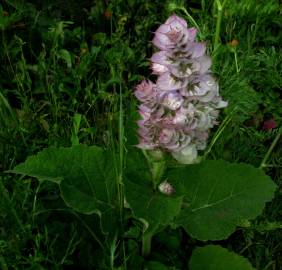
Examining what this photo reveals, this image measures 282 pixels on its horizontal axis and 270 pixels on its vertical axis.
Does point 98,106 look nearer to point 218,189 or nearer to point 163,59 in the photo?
point 218,189

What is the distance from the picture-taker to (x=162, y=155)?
177 cm

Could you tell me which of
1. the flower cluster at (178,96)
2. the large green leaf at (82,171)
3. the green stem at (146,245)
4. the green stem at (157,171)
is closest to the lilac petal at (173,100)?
the flower cluster at (178,96)

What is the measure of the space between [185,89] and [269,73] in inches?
46.5

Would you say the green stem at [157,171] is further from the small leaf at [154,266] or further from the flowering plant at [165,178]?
the small leaf at [154,266]

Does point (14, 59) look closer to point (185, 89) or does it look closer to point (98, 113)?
point (98, 113)

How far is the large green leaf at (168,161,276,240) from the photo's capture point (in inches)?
73.6

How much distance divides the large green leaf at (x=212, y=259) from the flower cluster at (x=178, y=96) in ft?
1.22

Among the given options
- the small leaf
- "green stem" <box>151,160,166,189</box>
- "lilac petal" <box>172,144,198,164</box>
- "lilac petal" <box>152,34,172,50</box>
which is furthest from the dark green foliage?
"lilac petal" <box>152,34,172,50</box>

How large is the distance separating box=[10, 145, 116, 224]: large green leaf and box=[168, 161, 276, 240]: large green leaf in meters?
0.22

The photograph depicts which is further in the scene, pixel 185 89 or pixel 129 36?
pixel 129 36

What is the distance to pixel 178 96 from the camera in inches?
63.9

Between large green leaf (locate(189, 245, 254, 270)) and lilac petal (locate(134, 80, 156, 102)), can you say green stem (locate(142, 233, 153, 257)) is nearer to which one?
large green leaf (locate(189, 245, 254, 270))

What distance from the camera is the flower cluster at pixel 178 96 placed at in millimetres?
1566

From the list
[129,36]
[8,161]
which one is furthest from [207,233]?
[129,36]
